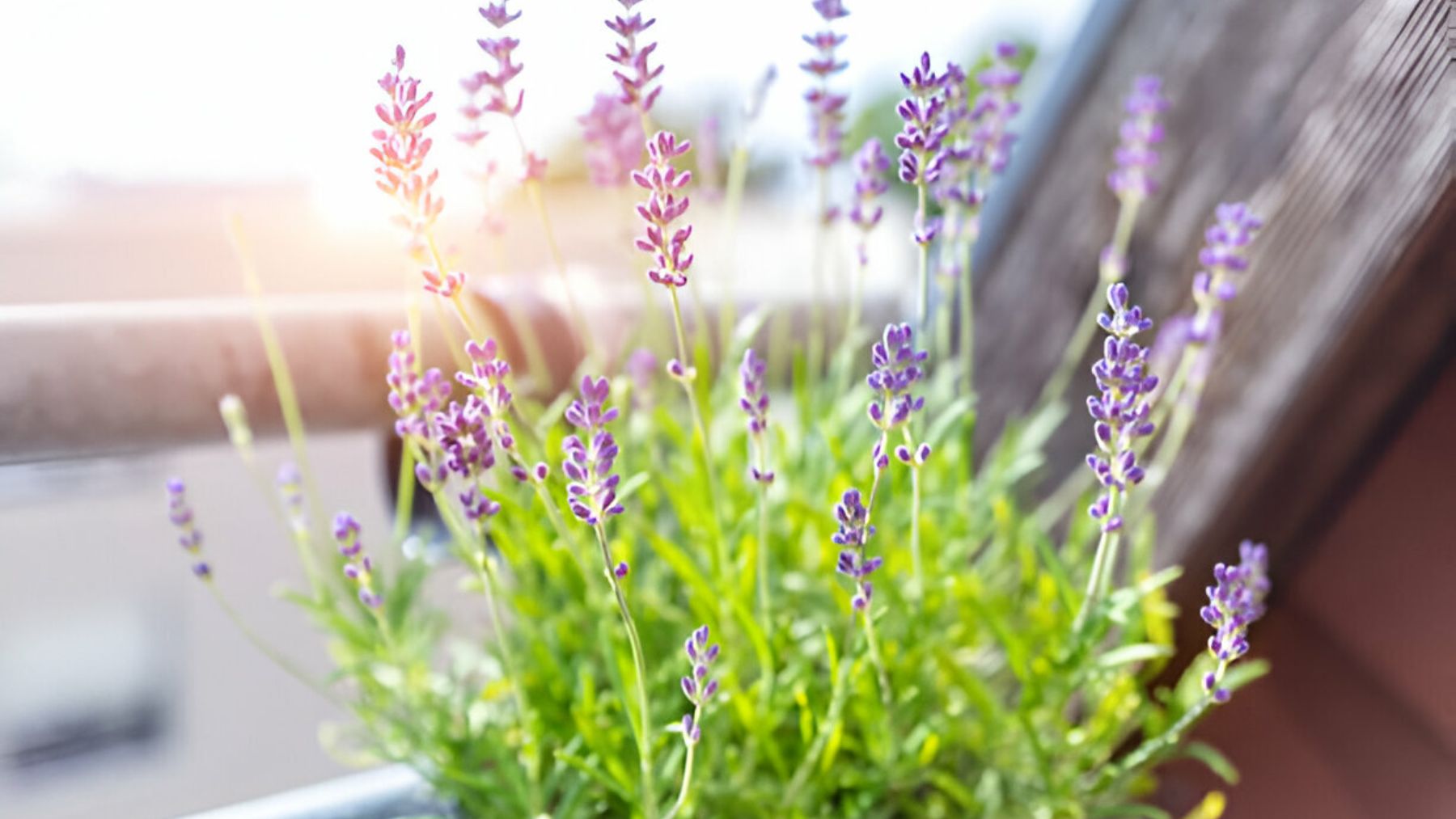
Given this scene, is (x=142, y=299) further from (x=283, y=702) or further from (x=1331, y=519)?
(x=283, y=702)

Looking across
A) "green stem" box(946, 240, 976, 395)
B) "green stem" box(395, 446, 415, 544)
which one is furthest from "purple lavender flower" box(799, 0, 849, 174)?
"green stem" box(395, 446, 415, 544)

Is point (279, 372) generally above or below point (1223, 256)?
above

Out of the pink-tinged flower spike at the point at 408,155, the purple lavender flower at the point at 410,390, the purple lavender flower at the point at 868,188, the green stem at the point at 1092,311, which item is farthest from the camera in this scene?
the green stem at the point at 1092,311

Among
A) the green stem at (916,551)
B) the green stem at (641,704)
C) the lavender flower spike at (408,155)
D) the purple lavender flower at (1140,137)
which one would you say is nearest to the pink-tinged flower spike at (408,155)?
the lavender flower spike at (408,155)

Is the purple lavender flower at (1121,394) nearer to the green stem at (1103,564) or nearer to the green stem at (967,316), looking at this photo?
the green stem at (1103,564)

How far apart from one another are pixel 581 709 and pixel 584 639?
0.29ft

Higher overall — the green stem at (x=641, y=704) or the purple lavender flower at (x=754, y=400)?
the purple lavender flower at (x=754, y=400)

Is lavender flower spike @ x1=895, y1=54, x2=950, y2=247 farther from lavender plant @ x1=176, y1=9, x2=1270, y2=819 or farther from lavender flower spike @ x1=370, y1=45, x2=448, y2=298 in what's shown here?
lavender flower spike @ x1=370, y1=45, x2=448, y2=298

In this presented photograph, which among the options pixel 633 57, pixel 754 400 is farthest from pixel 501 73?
pixel 754 400

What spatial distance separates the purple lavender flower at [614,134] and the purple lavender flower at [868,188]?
0.14 meters

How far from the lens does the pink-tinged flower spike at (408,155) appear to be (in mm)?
329

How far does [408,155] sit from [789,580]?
0.35 m

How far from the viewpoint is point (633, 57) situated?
1.26 ft

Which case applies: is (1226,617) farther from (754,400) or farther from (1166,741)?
(754,400)
